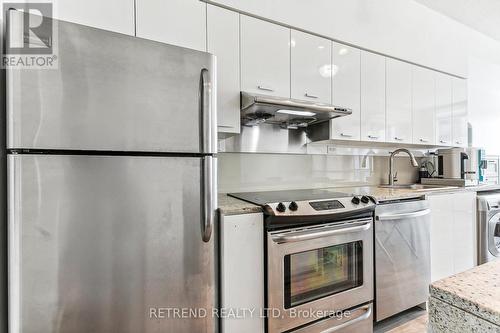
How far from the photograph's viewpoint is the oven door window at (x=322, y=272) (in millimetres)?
1527

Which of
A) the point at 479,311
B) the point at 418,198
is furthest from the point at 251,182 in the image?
the point at 479,311

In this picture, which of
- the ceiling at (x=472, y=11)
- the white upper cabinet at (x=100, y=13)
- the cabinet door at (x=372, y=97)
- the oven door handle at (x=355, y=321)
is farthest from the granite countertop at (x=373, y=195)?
the ceiling at (x=472, y=11)

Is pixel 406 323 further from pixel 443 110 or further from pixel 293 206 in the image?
pixel 443 110

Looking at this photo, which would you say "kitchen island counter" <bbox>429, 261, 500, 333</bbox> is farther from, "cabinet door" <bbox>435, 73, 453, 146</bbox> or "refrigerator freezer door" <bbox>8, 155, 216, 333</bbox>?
"cabinet door" <bbox>435, 73, 453, 146</bbox>

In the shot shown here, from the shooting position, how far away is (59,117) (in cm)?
95

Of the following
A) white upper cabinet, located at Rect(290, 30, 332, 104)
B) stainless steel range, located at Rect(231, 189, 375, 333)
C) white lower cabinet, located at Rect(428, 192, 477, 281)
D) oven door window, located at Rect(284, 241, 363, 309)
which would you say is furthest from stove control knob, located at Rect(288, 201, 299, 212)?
white lower cabinet, located at Rect(428, 192, 477, 281)

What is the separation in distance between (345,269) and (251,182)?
→ 97 cm

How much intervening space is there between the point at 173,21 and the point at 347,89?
1.49 meters

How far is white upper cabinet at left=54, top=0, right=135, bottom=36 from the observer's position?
4.22 feet

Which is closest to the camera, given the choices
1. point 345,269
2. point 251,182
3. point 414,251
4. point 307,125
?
point 345,269

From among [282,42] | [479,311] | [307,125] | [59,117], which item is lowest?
[479,311]

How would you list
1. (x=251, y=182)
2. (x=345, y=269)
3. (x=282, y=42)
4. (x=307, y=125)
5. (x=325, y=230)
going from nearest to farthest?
1. (x=325, y=230)
2. (x=345, y=269)
3. (x=282, y=42)
4. (x=251, y=182)
5. (x=307, y=125)

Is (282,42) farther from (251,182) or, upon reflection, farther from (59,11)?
(59,11)

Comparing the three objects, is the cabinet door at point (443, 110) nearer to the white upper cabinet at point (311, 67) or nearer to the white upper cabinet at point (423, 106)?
the white upper cabinet at point (423, 106)
